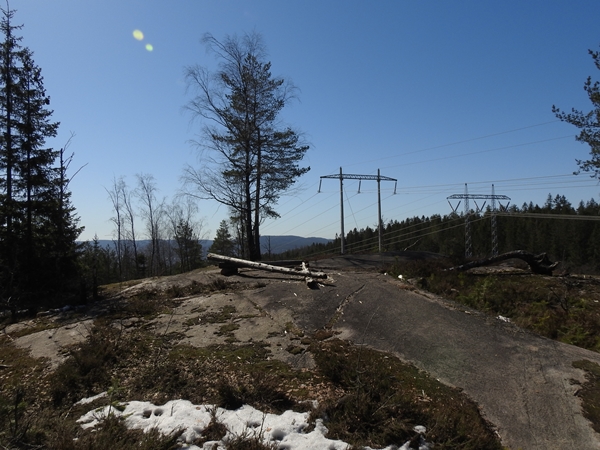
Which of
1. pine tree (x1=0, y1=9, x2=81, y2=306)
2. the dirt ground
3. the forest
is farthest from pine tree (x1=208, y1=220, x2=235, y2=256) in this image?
the dirt ground

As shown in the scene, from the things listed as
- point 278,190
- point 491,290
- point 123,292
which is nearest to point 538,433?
point 491,290

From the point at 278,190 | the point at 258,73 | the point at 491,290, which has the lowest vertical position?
the point at 491,290

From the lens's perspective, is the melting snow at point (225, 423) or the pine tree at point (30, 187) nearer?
the melting snow at point (225, 423)

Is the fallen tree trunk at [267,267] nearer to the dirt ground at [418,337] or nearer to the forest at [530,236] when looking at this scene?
the dirt ground at [418,337]

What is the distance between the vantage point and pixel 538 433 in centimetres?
386

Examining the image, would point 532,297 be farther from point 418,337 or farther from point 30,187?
point 30,187

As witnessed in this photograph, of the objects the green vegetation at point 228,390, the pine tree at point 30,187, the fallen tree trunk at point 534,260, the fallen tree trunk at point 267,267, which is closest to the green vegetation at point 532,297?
the fallen tree trunk at point 534,260

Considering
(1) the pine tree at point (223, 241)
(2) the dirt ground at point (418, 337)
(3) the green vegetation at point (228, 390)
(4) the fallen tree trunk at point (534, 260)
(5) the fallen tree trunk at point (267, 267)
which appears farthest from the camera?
(1) the pine tree at point (223, 241)

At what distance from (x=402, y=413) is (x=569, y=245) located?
7129cm

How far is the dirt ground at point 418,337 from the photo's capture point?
4172 mm

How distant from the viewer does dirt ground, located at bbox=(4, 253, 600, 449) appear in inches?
164

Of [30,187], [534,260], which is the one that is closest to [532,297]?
[534,260]

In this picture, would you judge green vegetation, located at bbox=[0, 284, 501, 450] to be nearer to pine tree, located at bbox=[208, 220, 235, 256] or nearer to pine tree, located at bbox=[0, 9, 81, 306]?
pine tree, located at bbox=[0, 9, 81, 306]

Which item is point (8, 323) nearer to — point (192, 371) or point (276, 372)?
point (192, 371)
